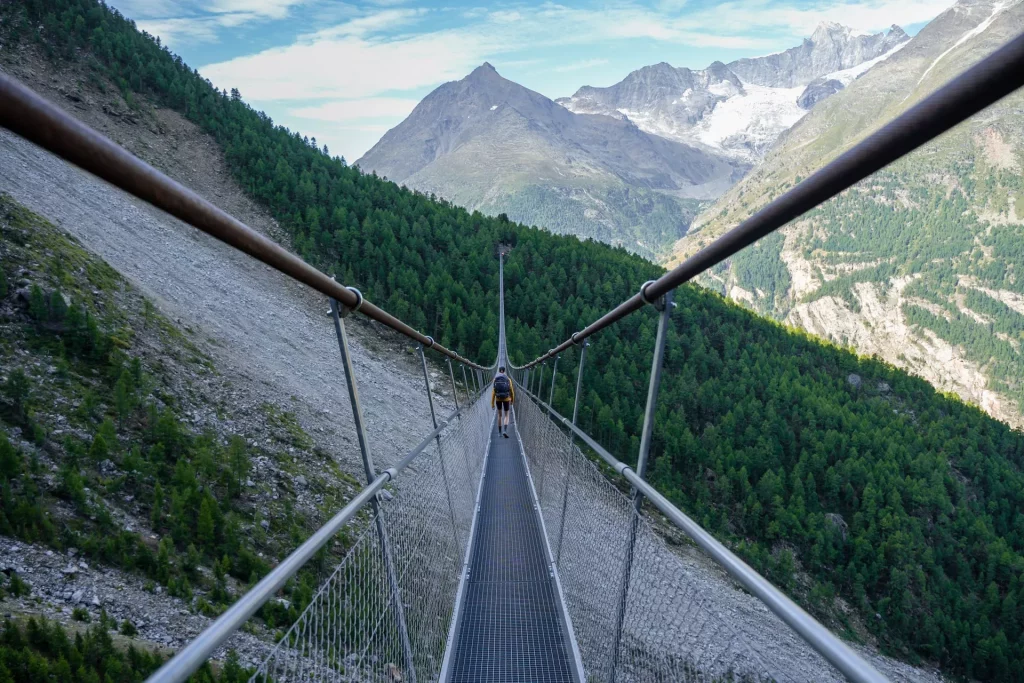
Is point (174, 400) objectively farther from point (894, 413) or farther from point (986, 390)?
point (986, 390)

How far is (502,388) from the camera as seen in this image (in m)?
10.8

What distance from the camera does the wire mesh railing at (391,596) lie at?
1767 mm

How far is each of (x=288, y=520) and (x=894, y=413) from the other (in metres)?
57.2

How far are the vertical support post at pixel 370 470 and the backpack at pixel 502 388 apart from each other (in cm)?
791

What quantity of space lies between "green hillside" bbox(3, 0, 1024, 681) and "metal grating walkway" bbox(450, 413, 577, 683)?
2559cm

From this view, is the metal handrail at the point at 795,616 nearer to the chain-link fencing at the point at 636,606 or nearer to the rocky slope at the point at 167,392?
the chain-link fencing at the point at 636,606

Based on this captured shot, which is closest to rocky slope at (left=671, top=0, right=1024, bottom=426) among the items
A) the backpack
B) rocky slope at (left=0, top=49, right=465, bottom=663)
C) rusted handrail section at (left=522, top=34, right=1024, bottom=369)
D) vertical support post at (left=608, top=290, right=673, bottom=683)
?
rocky slope at (left=0, top=49, right=465, bottom=663)

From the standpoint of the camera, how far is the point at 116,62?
3550cm

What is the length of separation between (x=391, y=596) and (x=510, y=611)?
1.92 m

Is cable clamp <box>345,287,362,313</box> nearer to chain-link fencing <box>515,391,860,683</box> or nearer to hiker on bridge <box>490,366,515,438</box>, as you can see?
chain-link fencing <box>515,391,860,683</box>

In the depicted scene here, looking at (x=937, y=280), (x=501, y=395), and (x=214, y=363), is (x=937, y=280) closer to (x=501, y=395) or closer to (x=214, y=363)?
(x=501, y=395)

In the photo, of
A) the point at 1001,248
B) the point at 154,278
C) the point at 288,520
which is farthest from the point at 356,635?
the point at 1001,248

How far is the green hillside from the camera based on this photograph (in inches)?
1355

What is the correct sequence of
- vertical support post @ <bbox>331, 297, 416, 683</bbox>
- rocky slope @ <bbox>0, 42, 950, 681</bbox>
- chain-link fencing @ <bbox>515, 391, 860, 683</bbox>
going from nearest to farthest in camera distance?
chain-link fencing @ <bbox>515, 391, 860, 683</bbox> → vertical support post @ <bbox>331, 297, 416, 683</bbox> → rocky slope @ <bbox>0, 42, 950, 681</bbox>
